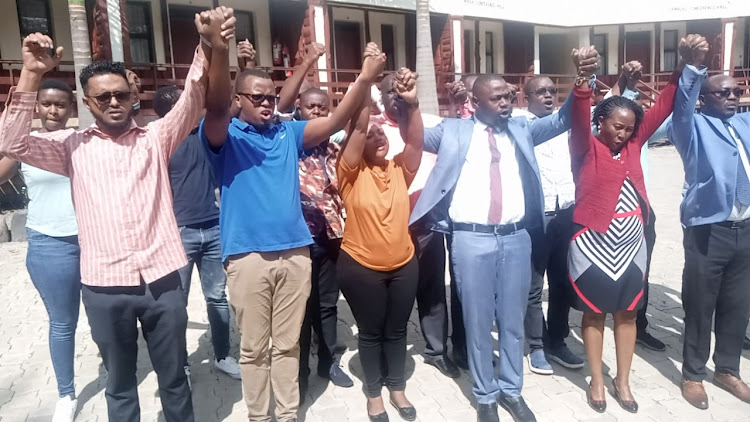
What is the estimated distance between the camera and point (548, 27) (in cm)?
2031

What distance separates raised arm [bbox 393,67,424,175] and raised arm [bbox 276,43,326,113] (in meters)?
0.69

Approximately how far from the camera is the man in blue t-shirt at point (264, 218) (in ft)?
8.95

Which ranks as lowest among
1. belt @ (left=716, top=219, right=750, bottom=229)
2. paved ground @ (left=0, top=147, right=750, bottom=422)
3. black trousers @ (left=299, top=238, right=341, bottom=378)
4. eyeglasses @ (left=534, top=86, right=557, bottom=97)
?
paved ground @ (left=0, top=147, right=750, bottom=422)

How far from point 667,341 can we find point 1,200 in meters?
9.93

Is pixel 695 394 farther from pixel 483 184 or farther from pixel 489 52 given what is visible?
pixel 489 52

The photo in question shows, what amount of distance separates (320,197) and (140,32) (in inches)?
426

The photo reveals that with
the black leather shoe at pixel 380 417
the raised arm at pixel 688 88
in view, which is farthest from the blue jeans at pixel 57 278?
the raised arm at pixel 688 88

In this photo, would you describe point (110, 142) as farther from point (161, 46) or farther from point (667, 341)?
point (161, 46)

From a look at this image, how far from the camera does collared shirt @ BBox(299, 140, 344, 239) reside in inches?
135

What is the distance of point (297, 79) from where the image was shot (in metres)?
3.42

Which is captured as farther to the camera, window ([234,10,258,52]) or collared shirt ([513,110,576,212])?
window ([234,10,258,52])

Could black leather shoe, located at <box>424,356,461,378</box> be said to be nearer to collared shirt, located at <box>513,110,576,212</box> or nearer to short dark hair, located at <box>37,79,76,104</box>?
collared shirt, located at <box>513,110,576,212</box>

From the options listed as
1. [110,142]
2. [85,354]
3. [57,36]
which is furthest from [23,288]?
[57,36]

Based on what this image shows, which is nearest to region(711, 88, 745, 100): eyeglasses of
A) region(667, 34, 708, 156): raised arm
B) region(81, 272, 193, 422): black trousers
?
region(667, 34, 708, 156): raised arm
